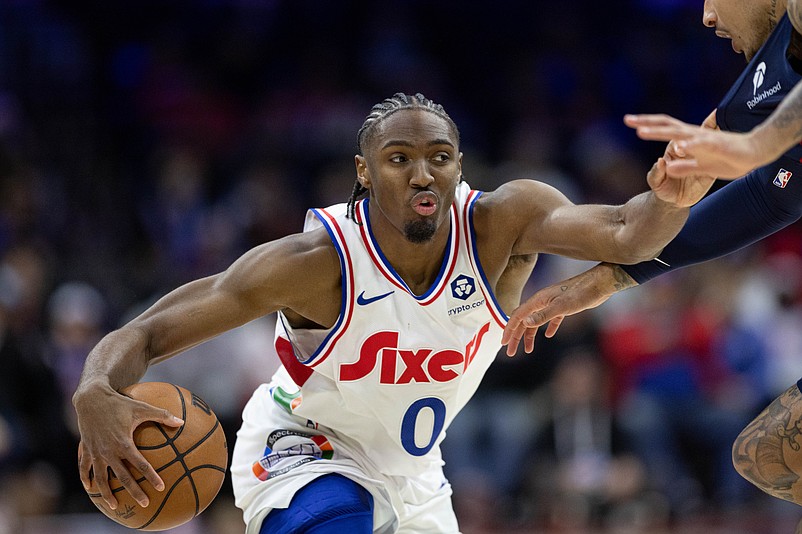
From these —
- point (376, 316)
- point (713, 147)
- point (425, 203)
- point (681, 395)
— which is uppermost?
point (713, 147)

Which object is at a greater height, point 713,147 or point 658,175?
point 713,147

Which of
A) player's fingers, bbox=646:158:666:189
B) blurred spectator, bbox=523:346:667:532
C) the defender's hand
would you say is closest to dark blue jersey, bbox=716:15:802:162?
player's fingers, bbox=646:158:666:189

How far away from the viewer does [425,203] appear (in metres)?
4.05

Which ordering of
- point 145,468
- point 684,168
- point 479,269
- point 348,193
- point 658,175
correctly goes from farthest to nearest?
point 348,193 → point 479,269 → point 145,468 → point 658,175 → point 684,168

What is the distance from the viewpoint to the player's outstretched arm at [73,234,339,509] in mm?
3779

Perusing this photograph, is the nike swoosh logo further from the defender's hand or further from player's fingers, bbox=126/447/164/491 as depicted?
the defender's hand

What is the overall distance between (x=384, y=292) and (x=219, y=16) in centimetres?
788

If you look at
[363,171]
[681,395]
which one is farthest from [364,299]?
[681,395]

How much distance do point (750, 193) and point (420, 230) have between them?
1275 mm

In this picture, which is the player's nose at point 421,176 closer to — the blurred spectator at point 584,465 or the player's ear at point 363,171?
the player's ear at point 363,171

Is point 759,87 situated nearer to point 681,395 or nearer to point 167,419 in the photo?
point 167,419

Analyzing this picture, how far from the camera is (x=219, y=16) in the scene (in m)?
11.3

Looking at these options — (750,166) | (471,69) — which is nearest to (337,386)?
(750,166)

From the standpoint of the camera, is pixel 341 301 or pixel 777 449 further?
pixel 341 301
